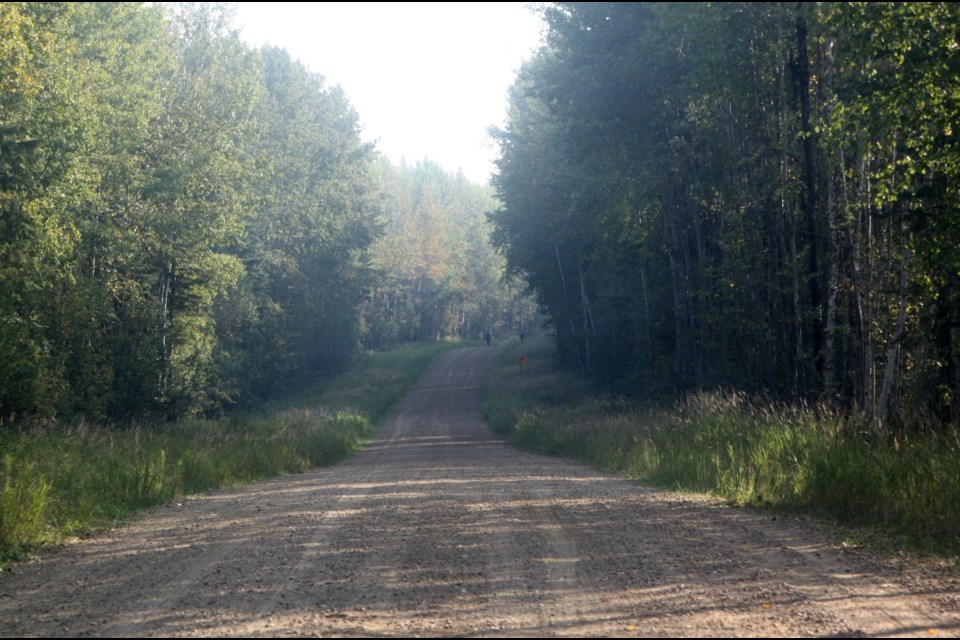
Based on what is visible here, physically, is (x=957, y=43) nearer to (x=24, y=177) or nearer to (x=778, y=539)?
(x=778, y=539)

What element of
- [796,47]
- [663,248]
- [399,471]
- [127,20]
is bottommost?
[399,471]

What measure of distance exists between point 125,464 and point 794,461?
34.2ft

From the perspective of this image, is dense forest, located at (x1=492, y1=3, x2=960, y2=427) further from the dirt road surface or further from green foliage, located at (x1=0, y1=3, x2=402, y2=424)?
green foliage, located at (x1=0, y1=3, x2=402, y2=424)

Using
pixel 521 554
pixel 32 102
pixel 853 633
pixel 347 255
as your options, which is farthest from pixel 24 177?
pixel 347 255

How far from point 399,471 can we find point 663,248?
14993 millimetres

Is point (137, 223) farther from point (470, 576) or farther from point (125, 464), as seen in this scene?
point (470, 576)

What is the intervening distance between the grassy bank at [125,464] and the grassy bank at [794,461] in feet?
25.1

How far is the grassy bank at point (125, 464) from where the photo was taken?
9.59 metres

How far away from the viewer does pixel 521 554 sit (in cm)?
782

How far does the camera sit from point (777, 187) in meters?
18.9

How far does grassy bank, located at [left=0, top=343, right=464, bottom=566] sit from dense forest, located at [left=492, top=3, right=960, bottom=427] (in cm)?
1146

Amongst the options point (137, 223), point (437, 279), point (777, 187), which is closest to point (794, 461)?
point (777, 187)

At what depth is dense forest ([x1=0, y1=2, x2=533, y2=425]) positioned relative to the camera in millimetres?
20391

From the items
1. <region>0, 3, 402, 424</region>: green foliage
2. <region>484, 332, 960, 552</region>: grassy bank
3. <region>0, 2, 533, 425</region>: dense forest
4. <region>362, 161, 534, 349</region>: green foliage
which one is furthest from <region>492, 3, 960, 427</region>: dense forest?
<region>362, 161, 534, 349</region>: green foliage
